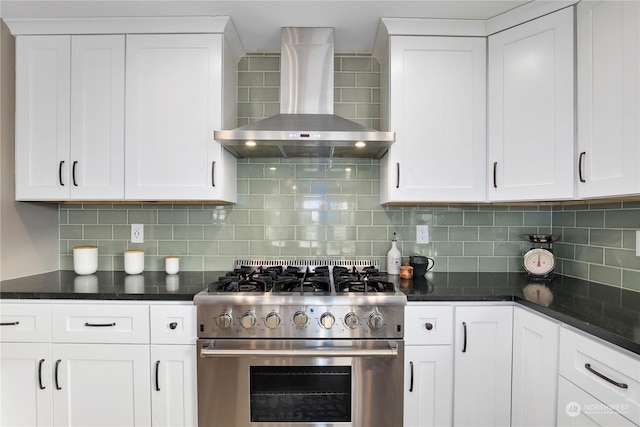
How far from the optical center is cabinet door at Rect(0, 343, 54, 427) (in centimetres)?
161

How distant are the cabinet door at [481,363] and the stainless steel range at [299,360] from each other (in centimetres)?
30

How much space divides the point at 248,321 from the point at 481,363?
1154 millimetres

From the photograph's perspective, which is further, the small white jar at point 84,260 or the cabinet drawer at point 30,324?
the small white jar at point 84,260

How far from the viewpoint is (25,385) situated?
63.7 inches

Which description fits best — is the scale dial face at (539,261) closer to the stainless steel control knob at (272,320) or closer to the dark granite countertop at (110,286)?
the stainless steel control knob at (272,320)

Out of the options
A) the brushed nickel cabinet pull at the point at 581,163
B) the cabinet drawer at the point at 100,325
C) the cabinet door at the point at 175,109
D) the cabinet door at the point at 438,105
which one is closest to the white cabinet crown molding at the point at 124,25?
the cabinet door at the point at 175,109

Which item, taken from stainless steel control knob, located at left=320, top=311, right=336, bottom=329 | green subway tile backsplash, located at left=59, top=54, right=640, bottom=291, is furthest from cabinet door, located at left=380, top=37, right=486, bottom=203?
stainless steel control knob, located at left=320, top=311, right=336, bottom=329

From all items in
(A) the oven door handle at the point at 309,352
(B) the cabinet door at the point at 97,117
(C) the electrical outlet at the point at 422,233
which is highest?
(B) the cabinet door at the point at 97,117

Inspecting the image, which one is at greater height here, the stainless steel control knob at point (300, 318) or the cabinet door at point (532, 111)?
the cabinet door at point (532, 111)

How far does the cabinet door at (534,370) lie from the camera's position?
1.36m

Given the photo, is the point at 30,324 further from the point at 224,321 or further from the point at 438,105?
the point at 438,105

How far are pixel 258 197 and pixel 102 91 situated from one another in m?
1.08

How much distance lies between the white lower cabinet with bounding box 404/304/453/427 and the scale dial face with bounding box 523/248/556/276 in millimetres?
797

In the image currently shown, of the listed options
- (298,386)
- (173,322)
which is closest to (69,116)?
(173,322)
